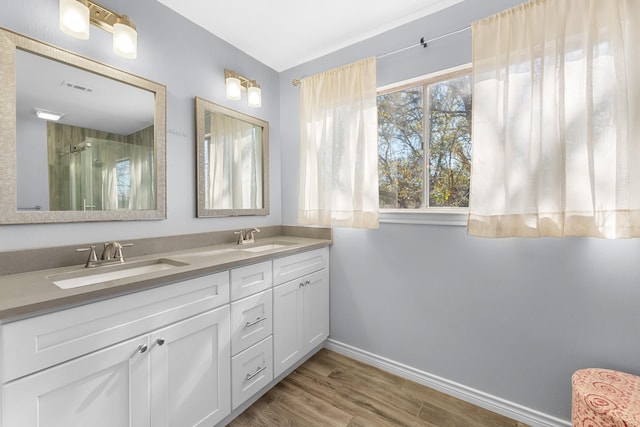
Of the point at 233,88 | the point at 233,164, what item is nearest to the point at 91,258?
the point at 233,164

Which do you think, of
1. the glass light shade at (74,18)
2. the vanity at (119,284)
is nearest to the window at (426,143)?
the vanity at (119,284)

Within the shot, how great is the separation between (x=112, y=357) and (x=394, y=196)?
180 centimetres

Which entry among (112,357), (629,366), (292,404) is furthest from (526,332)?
(112,357)

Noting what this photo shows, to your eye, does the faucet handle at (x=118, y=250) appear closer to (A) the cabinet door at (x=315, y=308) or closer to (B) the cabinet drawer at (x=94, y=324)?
(B) the cabinet drawer at (x=94, y=324)

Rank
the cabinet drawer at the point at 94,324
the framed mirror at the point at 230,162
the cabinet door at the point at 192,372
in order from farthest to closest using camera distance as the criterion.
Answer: the framed mirror at the point at 230,162
the cabinet door at the point at 192,372
the cabinet drawer at the point at 94,324

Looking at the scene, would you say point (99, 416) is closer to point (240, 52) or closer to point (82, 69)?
point (82, 69)

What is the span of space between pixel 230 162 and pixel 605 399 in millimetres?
2390

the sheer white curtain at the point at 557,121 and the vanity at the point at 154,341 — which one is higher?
the sheer white curtain at the point at 557,121

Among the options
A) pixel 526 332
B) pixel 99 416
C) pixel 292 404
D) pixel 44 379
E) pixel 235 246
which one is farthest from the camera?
pixel 235 246

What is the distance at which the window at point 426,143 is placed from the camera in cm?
177

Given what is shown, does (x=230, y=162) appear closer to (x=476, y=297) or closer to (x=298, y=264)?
(x=298, y=264)

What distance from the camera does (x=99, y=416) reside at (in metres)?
0.99

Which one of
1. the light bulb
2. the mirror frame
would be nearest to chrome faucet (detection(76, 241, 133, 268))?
the mirror frame

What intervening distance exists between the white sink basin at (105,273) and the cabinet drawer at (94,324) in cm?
22
